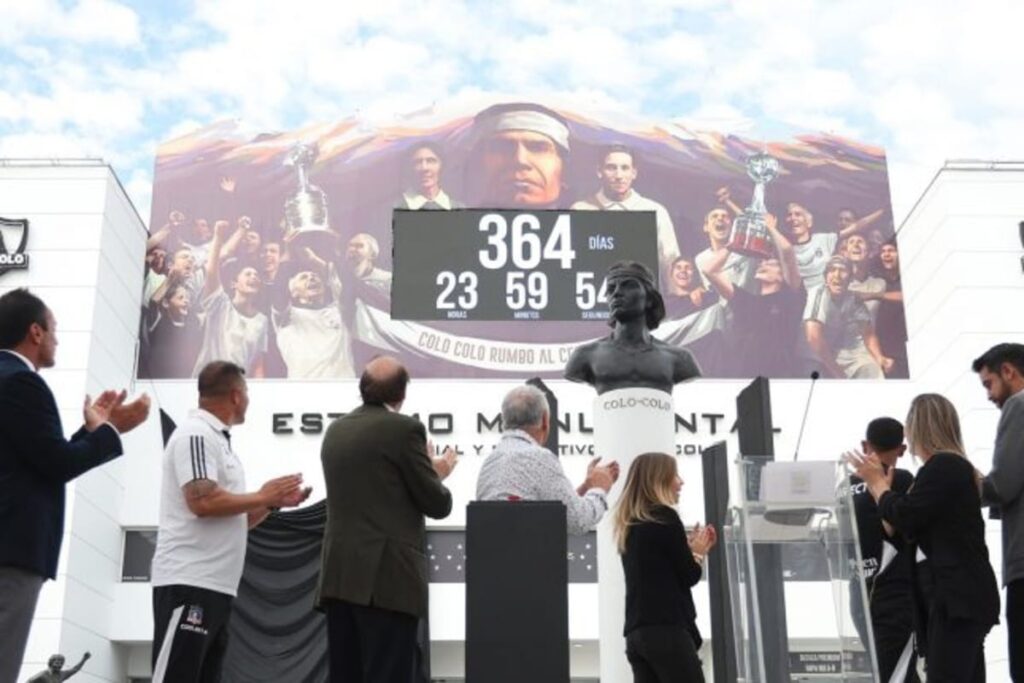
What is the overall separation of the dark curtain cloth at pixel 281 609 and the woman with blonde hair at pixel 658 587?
8847 millimetres

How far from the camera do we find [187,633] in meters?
3.10

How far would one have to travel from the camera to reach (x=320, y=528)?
40.9 feet

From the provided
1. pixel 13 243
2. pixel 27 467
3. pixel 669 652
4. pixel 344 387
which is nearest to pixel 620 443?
pixel 669 652

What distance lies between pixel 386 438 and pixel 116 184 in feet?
37.0

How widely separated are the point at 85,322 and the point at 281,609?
391cm

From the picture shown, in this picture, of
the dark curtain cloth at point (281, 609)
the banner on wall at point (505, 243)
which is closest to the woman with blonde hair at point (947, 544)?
the dark curtain cloth at point (281, 609)

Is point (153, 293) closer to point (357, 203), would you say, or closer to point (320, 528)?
point (357, 203)

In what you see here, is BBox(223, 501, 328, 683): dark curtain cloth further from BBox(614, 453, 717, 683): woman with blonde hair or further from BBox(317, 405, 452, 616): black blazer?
BBox(317, 405, 452, 616): black blazer

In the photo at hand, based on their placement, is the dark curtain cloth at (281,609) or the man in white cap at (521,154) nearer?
the dark curtain cloth at (281,609)

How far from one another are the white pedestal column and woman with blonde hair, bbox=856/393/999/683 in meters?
1.83

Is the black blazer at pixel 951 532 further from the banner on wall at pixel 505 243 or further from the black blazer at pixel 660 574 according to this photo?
the banner on wall at pixel 505 243

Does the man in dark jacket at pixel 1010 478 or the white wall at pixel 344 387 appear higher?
the white wall at pixel 344 387

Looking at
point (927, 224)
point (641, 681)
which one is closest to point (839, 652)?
point (641, 681)

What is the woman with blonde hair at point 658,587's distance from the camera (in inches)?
141
